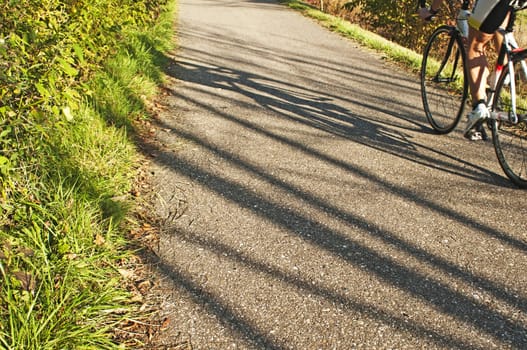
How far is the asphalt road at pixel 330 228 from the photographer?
81.3 inches

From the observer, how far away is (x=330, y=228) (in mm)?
2801

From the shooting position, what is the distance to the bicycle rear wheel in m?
3.35

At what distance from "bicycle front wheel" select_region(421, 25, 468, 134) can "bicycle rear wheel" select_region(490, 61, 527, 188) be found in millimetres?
424

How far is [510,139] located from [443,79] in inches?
48.0

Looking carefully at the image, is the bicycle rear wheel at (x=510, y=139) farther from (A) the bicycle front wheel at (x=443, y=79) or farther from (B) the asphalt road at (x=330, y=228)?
(A) the bicycle front wheel at (x=443, y=79)

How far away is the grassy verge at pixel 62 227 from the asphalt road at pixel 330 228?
0.26 m

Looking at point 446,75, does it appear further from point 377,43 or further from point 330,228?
point 377,43

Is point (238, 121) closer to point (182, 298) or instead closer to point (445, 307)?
point (182, 298)

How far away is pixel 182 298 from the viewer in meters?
2.21

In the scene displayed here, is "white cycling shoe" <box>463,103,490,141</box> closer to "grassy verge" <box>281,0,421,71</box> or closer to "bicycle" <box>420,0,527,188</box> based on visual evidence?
"bicycle" <box>420,0,527,188</box>

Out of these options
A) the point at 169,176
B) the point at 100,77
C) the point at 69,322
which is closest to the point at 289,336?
the point at 69,322

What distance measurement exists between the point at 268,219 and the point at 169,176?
38.5 inches

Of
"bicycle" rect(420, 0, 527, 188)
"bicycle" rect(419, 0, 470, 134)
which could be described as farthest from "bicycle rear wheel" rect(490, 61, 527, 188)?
"bicycle" rect(419, 0, 470, 134)

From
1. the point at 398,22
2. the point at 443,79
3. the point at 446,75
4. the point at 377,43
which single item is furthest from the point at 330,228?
the point at 398,22
